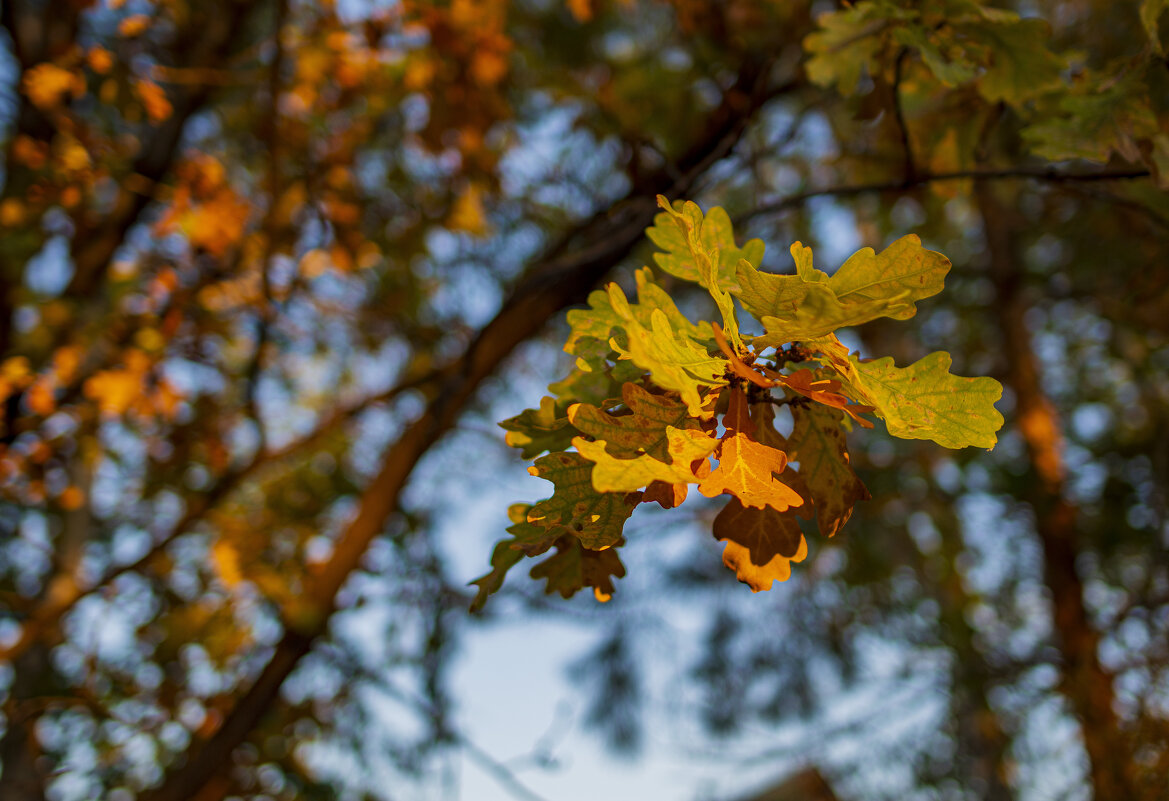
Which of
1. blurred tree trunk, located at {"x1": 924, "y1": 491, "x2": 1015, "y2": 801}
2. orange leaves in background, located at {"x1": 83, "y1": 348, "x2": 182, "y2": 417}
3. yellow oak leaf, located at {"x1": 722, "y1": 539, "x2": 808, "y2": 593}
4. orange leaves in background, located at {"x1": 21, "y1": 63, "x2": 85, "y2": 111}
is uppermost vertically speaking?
orange leaves in background, located at {"x1": 21, "y1": 63, "x2": 85, "y2": 111}

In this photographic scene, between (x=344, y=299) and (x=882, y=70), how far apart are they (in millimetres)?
2881

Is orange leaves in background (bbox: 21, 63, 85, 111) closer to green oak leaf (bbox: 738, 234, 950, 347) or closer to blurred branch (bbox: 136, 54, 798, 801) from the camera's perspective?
blurred branch (bbox: 136, 54, 798, 801)

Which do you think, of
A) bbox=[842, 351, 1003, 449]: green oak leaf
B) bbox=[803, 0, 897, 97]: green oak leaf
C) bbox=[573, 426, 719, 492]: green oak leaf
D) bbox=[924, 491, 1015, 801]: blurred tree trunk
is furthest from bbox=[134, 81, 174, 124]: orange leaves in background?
bbox=[924, 491, 1015, 801]: blurred tree trunk

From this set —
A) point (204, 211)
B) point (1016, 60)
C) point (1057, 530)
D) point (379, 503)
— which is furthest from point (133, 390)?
point (1057, 530)

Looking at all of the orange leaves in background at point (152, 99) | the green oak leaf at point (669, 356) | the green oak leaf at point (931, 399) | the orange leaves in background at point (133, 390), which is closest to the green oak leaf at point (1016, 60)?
the green oak leaf at point (931, 399)

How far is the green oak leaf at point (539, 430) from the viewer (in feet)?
2.43

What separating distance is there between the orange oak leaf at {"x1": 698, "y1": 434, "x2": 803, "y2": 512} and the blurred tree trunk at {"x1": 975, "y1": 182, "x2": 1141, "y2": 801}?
2295 millimetres

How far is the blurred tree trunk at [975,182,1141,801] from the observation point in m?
2.23

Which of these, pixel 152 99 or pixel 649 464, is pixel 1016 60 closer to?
pixel 649 464

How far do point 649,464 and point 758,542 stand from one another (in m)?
0.21

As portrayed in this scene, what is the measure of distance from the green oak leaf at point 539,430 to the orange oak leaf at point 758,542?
0.21 metres

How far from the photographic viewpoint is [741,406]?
0.68 meters

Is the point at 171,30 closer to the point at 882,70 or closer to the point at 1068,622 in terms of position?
the point at 882,70

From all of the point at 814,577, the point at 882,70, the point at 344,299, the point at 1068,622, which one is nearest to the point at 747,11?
the point at 882,70
